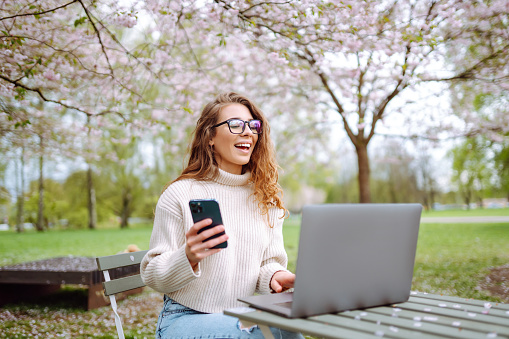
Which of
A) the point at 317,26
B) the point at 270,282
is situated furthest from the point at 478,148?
the point at 270,282

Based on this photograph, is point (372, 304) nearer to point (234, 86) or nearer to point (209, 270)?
point (209, 270)

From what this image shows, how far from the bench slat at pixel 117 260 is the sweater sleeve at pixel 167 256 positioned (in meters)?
0.58

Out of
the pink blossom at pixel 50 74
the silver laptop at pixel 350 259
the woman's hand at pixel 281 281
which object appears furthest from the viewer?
the pink blossom at pixel 50 74

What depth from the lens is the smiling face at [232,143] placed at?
7.56 feet

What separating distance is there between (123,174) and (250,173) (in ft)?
81.3

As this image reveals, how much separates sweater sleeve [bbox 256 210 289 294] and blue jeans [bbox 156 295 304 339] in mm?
352

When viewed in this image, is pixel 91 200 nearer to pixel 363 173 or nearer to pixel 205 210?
pixel 363 173

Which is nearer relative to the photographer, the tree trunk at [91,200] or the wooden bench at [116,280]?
the wooden bench at [116,280]

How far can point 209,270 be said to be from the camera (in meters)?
2.07

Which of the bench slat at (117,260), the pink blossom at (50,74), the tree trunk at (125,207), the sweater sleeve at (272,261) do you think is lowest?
the tree trunk at (125,207)

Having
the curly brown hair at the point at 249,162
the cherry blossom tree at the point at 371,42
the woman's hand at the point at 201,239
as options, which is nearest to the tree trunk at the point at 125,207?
the cherry blossom tree at the point at 371,42

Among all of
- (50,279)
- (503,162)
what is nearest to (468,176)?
(503,162)

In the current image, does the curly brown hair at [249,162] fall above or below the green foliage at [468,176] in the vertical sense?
below

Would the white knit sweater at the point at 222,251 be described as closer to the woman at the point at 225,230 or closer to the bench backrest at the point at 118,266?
the woman at the point at 225,230
